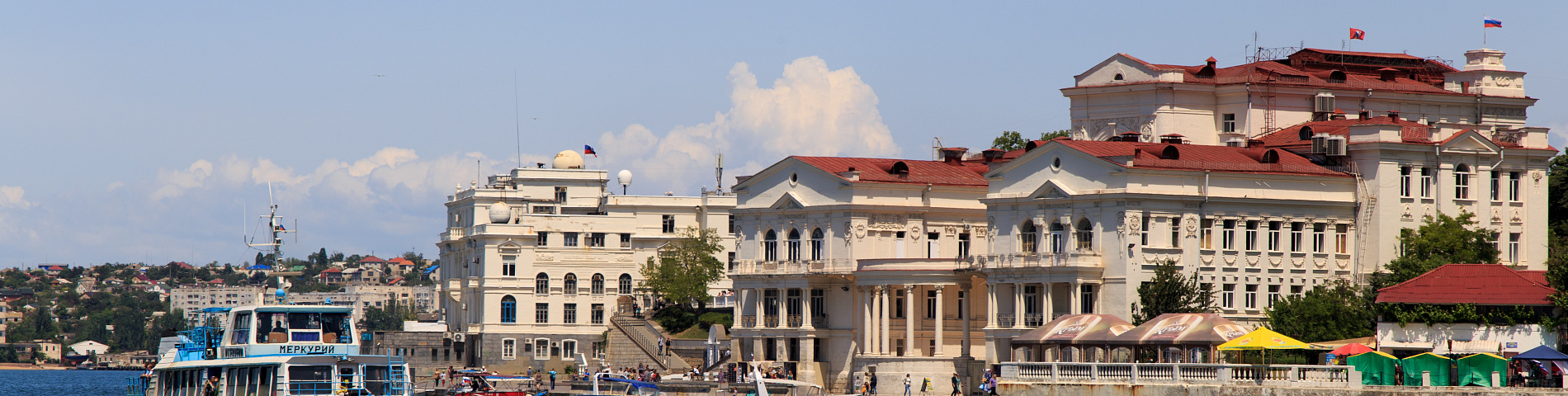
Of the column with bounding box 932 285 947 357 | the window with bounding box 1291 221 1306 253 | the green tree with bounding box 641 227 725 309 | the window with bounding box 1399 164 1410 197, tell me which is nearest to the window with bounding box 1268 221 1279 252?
the window with bounding box 1291 221 1306 253

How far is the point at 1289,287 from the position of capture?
79812 mm

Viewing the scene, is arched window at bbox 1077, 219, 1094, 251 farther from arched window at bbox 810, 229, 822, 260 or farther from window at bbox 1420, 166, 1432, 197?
arched window at bbox 810, 229, 822, 260

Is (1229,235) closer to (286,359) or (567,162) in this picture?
(286,359)

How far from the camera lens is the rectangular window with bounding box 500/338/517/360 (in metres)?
116

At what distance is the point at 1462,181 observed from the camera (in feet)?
269

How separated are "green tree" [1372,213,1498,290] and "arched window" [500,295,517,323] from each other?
54.0m

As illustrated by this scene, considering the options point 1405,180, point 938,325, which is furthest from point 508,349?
point 1405,180

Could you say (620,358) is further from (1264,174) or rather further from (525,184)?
(1264,174)

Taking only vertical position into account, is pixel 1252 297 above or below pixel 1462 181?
below

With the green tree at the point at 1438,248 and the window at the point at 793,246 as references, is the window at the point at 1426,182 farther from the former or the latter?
the window at the point at 793,246

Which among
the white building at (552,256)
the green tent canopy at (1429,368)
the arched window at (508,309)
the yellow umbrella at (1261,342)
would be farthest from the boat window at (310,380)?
the arched window at (508,309)

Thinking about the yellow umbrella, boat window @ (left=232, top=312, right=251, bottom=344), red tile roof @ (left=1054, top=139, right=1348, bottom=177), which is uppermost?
red tile roof @ (left=1054, top=139, right=1348, bottom=177)

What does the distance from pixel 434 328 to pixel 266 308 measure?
220 ft

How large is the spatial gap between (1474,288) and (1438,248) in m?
11.9
